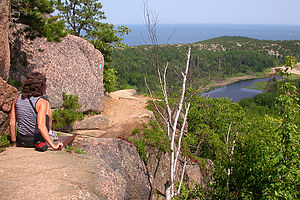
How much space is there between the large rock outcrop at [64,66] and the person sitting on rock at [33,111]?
6.15 meters

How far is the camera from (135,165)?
34.4 feet

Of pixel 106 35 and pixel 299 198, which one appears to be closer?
pixel 299 198

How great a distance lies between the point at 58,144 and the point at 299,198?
686cm

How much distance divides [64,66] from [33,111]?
8492 millimetres

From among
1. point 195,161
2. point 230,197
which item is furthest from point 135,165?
point 195,161

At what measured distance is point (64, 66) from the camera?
47.4ft

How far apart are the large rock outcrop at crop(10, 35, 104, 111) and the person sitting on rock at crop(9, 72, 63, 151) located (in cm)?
615

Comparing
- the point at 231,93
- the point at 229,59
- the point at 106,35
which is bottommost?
the point at 231,93

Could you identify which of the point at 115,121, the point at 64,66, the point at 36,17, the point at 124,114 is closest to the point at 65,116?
the point at 115,121

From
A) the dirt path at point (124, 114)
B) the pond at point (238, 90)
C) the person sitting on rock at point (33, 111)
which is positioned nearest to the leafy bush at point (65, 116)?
the dirt path at point (124, 114)

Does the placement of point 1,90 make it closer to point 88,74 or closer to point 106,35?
point 88,74

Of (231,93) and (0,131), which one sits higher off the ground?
(0,131)

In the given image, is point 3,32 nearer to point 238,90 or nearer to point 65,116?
point 65,116

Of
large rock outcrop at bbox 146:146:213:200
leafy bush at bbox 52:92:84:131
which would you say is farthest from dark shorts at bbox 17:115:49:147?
large rock outcrop at bbox 146:146:213:200
